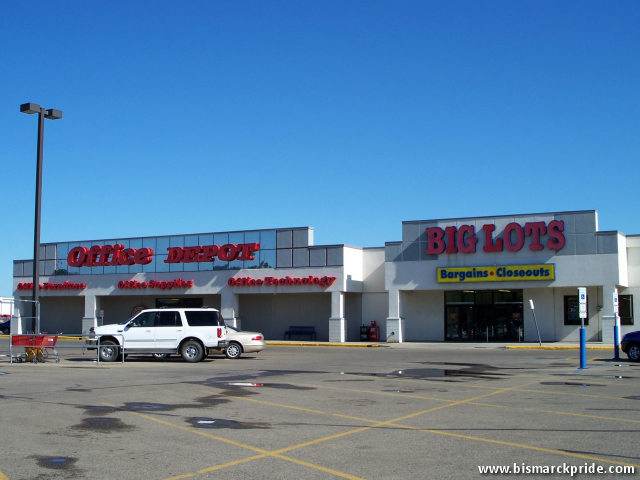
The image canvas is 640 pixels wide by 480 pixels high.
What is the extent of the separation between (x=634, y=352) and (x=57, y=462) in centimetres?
2033

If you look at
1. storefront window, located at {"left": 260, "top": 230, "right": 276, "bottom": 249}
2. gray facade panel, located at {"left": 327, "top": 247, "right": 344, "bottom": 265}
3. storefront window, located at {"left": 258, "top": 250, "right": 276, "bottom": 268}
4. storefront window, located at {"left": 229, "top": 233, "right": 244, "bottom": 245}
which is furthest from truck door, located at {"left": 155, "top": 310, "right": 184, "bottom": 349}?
storefront window, located at {"left": 229, "top": 233, "right": 244, "bottom": 245}

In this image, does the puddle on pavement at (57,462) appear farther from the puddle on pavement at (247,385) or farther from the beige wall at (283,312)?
the beige wall at (283,312)

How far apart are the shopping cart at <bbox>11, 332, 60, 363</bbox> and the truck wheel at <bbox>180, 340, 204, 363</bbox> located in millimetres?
4192

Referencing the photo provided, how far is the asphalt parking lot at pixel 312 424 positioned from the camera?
24.8 feet

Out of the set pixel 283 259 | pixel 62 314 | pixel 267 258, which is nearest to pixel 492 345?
pixel 283 259

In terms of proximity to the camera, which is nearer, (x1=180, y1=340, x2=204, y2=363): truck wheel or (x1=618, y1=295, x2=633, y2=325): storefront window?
(x1=180, y1=340, x2=204, y2=363): truck wheel

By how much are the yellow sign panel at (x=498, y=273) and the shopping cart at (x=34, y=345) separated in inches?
875

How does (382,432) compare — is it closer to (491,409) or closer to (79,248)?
(491,409)

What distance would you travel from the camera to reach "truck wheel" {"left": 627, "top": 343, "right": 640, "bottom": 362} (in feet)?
74.5

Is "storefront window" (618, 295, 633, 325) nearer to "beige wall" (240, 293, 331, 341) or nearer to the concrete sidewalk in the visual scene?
the concrete sidewalk

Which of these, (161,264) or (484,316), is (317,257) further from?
(161,264)

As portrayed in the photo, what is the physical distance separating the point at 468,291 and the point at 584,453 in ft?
105

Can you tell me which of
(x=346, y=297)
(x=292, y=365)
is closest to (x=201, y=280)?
(x=346, y=297)

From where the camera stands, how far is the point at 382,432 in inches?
376
